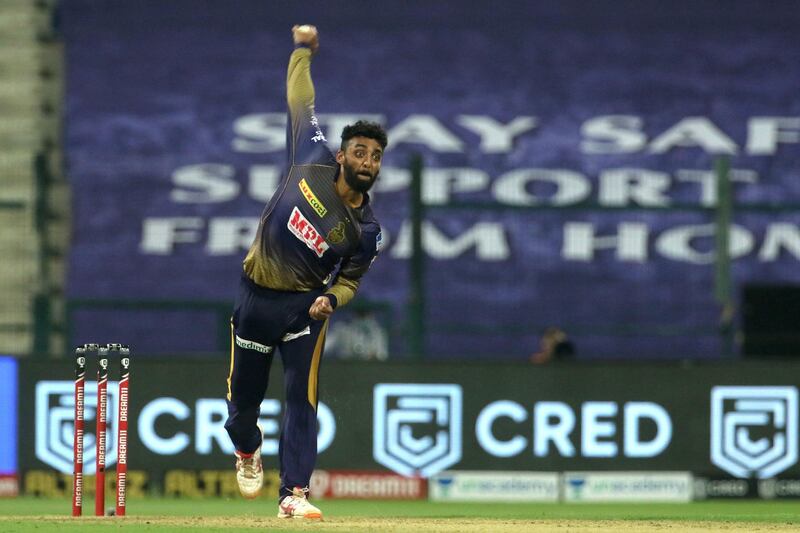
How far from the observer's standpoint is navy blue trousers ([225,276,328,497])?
9.36 meters

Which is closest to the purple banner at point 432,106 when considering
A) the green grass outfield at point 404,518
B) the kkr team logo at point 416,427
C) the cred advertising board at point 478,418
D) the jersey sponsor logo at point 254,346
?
the cred advertising board at point 478,418

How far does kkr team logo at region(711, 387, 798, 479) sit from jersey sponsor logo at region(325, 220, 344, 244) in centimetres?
714

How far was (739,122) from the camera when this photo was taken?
25.5 m

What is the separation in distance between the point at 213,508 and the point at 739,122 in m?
14.3

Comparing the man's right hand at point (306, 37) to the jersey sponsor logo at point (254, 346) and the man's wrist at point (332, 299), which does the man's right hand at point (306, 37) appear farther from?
the jersey sponsor logo at point (254, 346)

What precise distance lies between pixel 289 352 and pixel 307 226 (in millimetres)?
Result: 762

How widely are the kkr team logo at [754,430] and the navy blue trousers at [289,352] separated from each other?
6.89 metres

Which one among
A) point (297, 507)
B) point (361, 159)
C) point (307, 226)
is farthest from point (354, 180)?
point (297, 507)

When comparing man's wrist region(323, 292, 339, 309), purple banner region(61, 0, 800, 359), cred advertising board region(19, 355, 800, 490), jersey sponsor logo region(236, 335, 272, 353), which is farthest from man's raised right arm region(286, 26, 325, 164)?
purple banner region(61, 0, 800, 359)

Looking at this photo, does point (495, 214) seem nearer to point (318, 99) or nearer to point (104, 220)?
point (104, 220)

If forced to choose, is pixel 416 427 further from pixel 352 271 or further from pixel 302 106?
pixel 302 106

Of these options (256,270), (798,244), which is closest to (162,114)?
(798,244)

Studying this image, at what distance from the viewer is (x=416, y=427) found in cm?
1527

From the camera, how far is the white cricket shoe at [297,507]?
938cm
